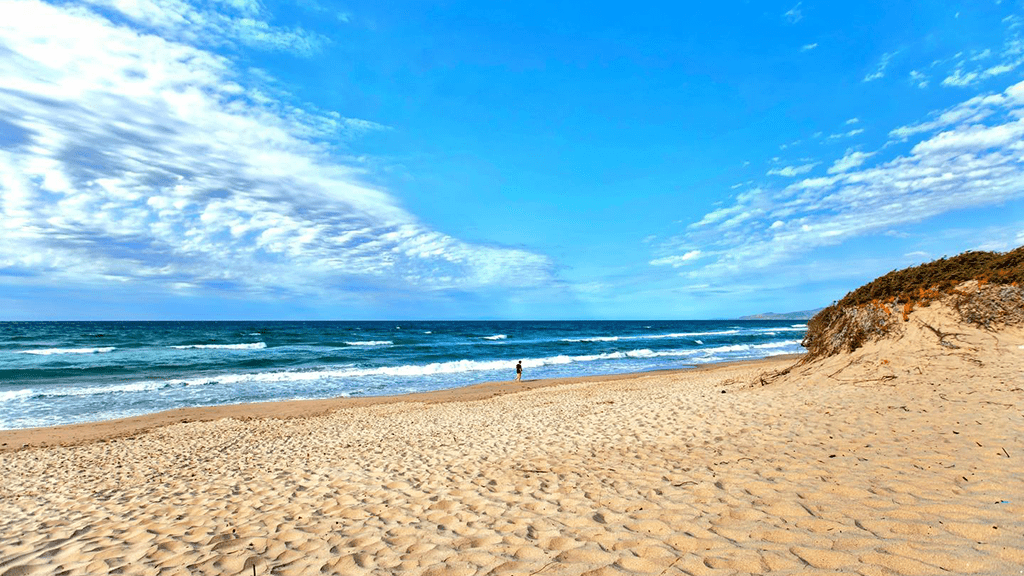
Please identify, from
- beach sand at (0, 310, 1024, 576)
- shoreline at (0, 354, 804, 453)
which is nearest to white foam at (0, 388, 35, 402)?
shoreline at (0, 354, 804, 453)

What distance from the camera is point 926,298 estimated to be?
12828 millimetres

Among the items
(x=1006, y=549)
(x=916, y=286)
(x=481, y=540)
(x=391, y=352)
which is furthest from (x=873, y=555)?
(x=391, y=352)

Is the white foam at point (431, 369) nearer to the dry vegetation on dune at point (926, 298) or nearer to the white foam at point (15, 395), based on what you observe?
the white foam at point (15, 395)

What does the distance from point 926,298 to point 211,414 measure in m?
21.6

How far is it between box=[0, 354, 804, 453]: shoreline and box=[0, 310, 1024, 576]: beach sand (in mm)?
1161

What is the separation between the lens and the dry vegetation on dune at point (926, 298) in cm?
1169

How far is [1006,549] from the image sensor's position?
3514mm

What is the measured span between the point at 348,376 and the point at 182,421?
→ 40.6 ft

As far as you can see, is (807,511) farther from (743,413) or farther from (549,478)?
(743,413)

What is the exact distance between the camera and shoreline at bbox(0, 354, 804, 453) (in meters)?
12.5

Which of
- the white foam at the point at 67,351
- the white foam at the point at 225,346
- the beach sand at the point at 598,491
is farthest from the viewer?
the white foam at the point at 225,346

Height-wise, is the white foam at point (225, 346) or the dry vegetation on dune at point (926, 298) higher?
the dry vegetation on dune at point (926, 298)

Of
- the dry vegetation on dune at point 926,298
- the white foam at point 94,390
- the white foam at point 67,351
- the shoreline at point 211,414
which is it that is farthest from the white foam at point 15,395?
the dry vegetation on dune at point 926,298

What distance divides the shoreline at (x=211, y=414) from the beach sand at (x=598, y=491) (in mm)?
1161
